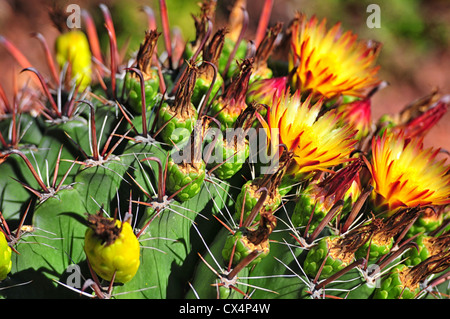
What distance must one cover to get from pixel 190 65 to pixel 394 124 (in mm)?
795

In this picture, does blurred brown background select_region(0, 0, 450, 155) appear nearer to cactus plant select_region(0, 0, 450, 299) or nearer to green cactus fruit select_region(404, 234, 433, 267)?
cactus plant select_region(0, 0, 450, 299)

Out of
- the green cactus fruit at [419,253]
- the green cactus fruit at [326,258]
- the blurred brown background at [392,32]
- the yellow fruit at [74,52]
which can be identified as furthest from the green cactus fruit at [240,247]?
the blurred brown background at [392,32]

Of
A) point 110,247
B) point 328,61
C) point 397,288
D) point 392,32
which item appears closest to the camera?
point 110,247

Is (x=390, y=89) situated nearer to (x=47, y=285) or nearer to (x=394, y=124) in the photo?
(x=394, y=124)

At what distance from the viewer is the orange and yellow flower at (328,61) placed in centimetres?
120

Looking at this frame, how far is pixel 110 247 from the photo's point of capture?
0.79 m

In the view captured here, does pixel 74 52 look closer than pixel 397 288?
No

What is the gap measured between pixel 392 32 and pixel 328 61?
275 cm

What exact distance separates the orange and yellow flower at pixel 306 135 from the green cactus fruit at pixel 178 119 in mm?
187

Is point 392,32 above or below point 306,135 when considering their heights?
above

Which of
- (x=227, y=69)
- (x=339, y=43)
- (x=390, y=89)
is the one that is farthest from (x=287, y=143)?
(x=390, y=89)

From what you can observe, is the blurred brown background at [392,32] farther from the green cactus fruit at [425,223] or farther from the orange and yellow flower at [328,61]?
the green cactus fruit at [425,223]

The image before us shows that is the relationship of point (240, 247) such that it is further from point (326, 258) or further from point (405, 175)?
point (405, 175)

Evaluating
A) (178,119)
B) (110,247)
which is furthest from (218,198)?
(110,247)
